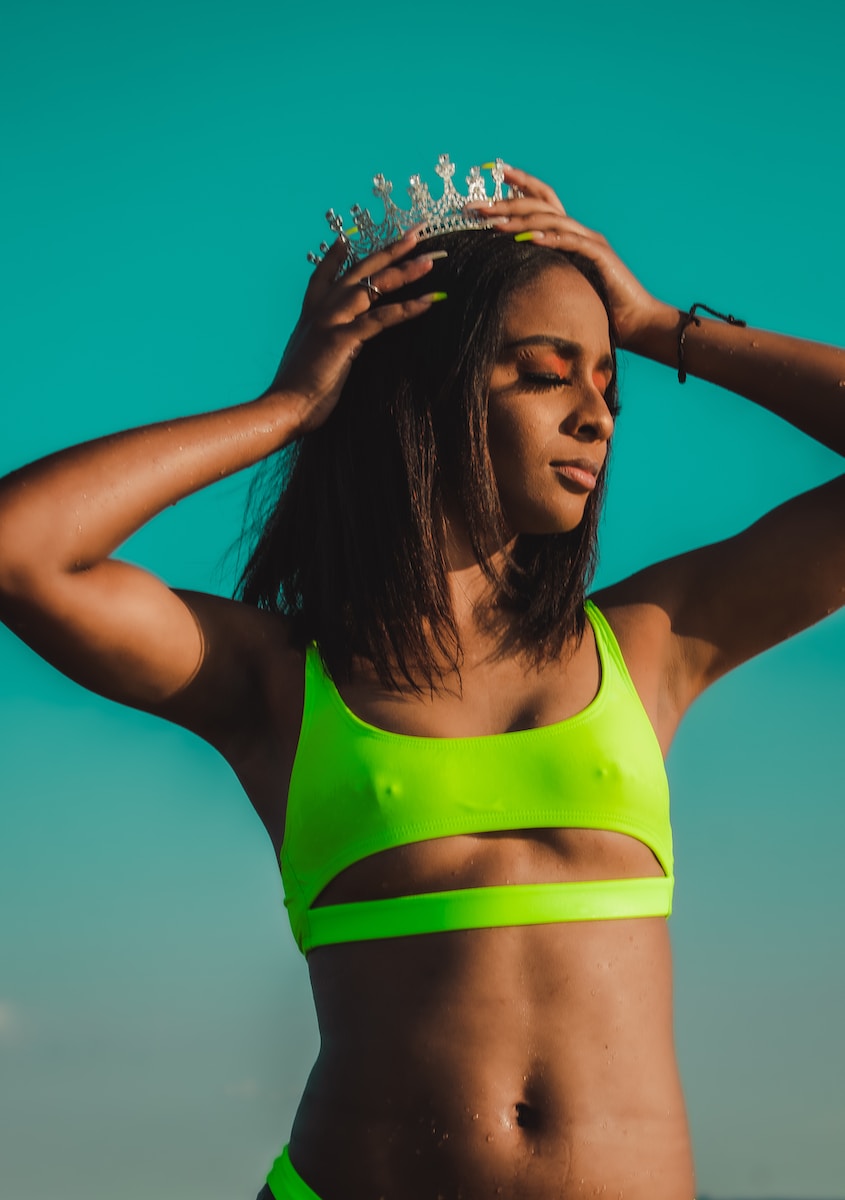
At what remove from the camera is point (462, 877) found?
302 cm

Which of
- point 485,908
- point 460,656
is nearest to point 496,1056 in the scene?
point 485,908

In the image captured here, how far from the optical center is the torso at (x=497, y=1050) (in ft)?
9.41

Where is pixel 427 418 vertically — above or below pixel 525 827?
above

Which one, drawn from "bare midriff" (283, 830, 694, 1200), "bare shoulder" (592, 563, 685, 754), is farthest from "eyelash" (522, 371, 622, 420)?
"bare midriff" (283, 830, 694, 1200)

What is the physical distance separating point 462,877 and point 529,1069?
0.41 m

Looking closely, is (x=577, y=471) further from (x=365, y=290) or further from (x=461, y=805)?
(x=461, y=805)

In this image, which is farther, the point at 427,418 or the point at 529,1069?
the point at 427,418

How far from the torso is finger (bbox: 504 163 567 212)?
177cm

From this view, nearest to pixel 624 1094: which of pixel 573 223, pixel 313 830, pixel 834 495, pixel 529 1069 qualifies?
pixel 529 1069

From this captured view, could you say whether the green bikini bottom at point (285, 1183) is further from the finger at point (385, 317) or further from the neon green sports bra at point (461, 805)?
the finger at point (385, 317)

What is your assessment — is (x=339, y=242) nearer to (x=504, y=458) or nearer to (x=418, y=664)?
(x=504, y=458)

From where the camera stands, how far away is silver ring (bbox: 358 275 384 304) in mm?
3592

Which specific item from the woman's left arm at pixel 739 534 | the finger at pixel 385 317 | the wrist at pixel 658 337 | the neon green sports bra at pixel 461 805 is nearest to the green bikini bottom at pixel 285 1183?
the neon green sports bra at pixel 461 805

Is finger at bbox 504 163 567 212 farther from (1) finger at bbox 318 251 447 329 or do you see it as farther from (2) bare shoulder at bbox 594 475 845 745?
(2) bare shoulder at bbox 594 475 845 745
